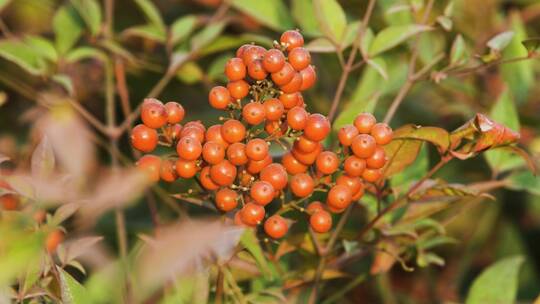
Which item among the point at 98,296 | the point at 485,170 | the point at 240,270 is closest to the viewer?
the point at 98,296

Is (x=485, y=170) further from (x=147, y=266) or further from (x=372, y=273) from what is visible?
(x=147, y=266)

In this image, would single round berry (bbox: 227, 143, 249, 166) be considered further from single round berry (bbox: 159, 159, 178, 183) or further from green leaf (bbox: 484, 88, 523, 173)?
green leaf (bbox: 484, 88, 523, 173)

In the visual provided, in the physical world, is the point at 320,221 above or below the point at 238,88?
below

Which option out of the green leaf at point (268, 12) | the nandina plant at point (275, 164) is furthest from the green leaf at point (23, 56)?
the green leaf at point (268, 12)

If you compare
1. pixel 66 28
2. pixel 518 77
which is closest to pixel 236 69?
pixel 66 28

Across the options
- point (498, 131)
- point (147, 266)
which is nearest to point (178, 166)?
point (498, 131)

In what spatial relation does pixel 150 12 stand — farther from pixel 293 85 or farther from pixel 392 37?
pixel 293 85
